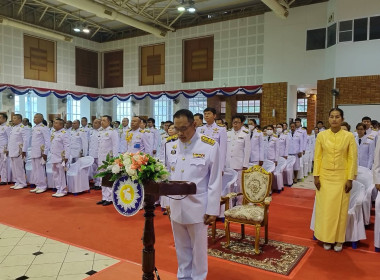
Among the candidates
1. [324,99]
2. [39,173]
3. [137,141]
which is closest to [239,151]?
[137,141]

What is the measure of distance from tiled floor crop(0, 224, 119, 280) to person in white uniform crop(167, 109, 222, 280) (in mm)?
1207

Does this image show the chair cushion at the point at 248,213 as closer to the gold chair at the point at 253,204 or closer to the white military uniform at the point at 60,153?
the gold chair at the point at 253,204

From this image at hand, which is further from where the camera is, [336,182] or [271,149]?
[271,149]

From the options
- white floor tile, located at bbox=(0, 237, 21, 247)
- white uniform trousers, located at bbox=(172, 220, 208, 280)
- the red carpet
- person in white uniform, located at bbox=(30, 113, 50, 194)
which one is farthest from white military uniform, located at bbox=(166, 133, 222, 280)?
person in white uniform, located at bbox=(30, 113, 50, 194)

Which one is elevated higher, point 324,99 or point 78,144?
point 324,99

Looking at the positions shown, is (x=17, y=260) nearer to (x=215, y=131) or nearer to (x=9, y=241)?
(x=9, y=241)

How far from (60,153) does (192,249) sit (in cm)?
458

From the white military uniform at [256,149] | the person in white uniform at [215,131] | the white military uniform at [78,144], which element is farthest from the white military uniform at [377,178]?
the white military uniform at [78,144]

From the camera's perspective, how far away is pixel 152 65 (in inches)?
571

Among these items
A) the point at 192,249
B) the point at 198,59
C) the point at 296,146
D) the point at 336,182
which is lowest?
the point at 192,249

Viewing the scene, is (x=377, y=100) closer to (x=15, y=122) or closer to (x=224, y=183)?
(x=224, y=183)

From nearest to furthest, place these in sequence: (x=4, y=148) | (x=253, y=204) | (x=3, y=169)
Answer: (x=253, y=204)
(x=4, y=148)
(x=3, y=169)

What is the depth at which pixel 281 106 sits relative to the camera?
11477 mm

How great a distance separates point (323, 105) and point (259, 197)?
25.7 feet
